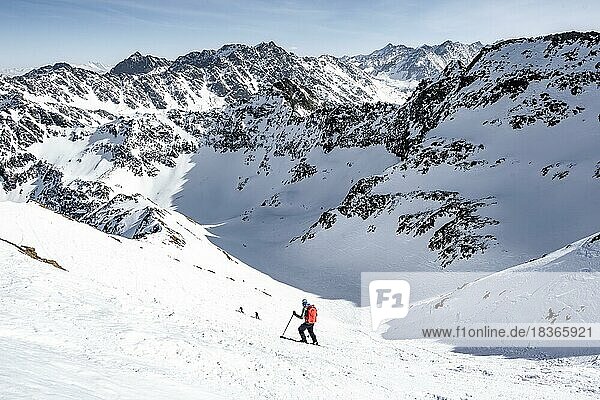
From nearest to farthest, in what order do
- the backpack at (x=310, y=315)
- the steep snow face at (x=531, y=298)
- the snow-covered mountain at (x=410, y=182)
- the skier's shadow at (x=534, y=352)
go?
the skier's shadow at (x=534, y=352)
the backpack at (x=310, y=315)
the steep snow face at (x=531, y=298)
the snow-covered mountain at (x=410, y=182)

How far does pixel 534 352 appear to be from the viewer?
19375mm

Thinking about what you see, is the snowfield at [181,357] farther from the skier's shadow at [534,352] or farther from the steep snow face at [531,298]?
the steep snow face at [531,298]

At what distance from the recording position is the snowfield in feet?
31.1

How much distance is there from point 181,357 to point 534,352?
1578 centimetres

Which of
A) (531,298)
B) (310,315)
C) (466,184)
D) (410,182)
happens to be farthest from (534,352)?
(410,182)

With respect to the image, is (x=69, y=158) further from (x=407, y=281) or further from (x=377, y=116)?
(x=407, y=281)

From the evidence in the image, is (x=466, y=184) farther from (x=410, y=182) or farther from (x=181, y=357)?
(x=181, y=357)

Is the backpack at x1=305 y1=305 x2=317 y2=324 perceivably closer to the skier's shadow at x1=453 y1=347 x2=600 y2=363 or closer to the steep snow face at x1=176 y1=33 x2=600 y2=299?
the skier's shadow at x1=453 y1=347 x2=600 y2=363

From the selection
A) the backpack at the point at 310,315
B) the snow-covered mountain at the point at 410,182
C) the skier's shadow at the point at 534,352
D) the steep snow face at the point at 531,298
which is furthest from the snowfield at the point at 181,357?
the snow-covered mountain at the point at 410,182

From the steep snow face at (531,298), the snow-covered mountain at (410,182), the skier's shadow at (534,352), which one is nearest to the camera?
the skier's shadow at (534,352)

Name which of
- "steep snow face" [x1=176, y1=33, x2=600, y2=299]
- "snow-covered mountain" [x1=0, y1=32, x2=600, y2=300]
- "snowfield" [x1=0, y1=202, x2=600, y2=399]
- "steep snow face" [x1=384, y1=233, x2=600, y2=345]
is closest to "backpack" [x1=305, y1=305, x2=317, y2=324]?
"snowfield" [x1=0, y1=202, x2=600, y2=399]

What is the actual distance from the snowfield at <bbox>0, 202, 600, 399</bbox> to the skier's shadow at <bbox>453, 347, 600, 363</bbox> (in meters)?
0.60

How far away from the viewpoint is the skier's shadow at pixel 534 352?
708 inches

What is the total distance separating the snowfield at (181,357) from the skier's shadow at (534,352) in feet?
1.97
